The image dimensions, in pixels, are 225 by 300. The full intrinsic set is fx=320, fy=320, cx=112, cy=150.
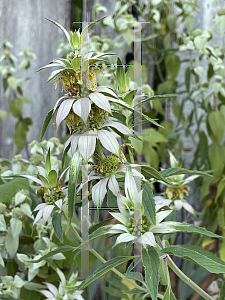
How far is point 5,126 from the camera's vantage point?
0.91m

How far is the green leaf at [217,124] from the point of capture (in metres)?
0.72

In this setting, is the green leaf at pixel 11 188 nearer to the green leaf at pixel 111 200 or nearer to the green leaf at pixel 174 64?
the green leaf at pixel 111 200

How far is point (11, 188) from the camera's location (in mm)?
575

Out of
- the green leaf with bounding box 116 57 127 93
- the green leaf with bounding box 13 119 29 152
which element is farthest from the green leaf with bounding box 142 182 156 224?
the green leaf with bounding box 13 119 29 152

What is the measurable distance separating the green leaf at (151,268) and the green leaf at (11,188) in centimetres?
32

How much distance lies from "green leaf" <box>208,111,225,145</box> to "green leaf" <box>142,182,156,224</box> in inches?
17.1

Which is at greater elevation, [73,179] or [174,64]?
[174,64]

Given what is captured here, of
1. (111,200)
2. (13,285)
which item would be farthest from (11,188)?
(111,200)

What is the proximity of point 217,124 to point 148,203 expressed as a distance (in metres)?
0.45

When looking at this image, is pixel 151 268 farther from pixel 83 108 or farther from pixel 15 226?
pixel 15 226

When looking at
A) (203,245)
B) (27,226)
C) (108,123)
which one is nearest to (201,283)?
(203,245)

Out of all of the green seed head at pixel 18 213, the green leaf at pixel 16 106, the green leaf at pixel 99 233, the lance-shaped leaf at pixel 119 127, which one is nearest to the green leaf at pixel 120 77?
the lance-shaped leaf at pixel 119 127

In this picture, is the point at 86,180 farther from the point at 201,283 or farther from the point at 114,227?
the point at 201,283

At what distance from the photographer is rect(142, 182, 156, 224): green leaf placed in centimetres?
32
